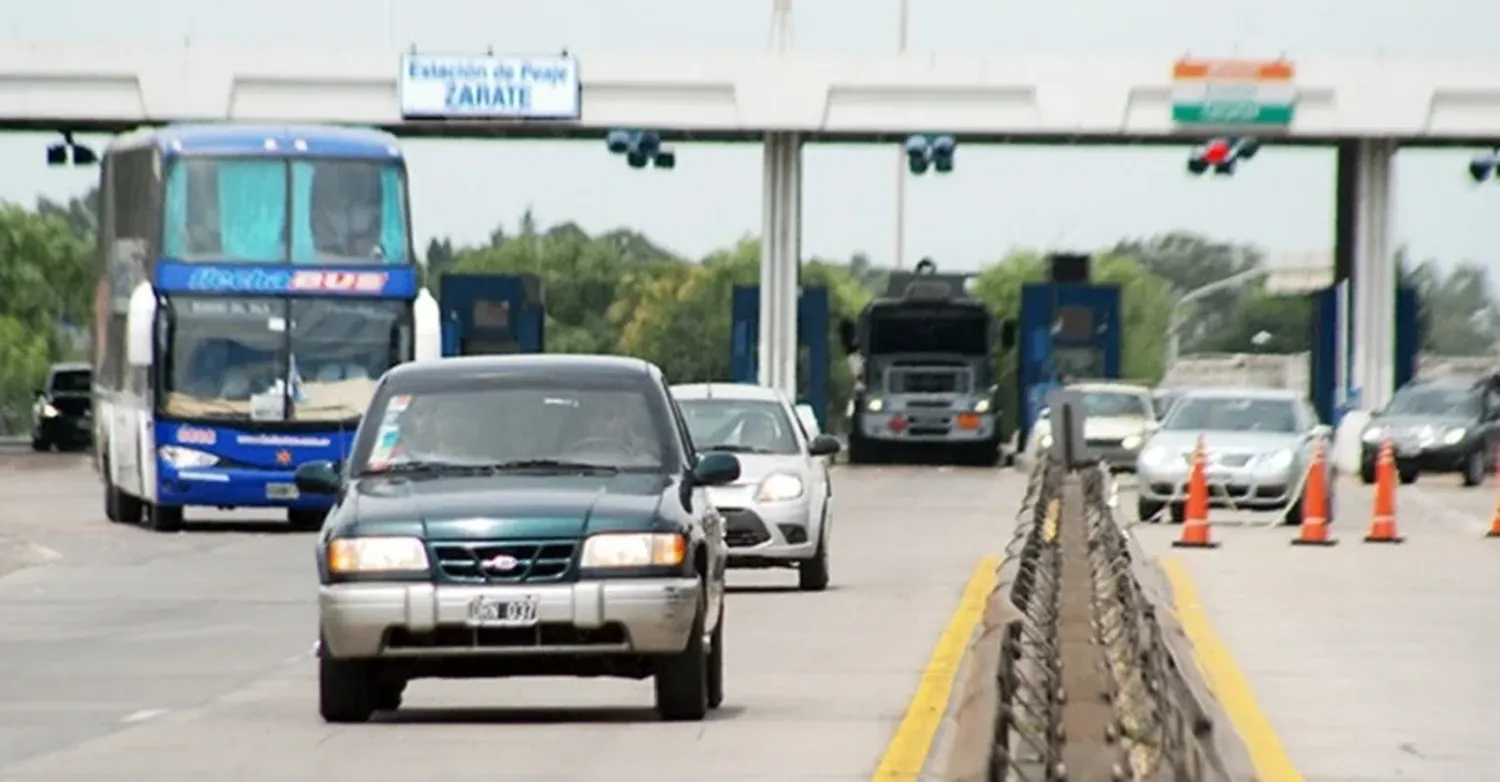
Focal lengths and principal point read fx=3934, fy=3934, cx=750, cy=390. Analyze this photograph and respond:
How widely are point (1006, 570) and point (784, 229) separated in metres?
42.9

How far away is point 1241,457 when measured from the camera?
131 feet

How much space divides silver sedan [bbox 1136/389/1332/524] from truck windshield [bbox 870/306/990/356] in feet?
85.0

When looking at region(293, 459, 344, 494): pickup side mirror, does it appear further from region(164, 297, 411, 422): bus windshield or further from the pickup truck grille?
region(164, 297, 411, 422): bus windshield

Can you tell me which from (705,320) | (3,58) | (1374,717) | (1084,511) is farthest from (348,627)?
(705,320)

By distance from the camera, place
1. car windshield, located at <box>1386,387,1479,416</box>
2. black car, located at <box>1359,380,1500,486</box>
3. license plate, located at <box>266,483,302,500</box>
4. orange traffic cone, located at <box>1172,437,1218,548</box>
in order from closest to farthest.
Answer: orange traffic cone, located at <box>1172,437,1218,548</box>
license plate, located at <box>266,483,302,500</box>
black car, located at <box>1359,380,1500,486</box>
car windshield, located at <box>1386,387,1479,416</box>

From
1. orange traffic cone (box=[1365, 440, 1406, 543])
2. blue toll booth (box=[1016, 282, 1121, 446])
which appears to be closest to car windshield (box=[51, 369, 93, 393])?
Result: blue toll booth (box=[1016, 282, 1121, 446])

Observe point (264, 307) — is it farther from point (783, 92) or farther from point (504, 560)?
point (783, 92)

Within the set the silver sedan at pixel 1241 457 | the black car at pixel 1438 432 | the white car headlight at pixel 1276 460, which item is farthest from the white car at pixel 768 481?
the black car at pixel 1438 432

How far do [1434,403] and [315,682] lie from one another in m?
40.9

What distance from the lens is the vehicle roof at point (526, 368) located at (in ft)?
55.6

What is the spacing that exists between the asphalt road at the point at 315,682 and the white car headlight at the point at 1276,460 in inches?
219

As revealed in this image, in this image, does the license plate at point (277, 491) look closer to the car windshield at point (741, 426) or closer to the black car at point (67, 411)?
the car windshield at point (741, 426)

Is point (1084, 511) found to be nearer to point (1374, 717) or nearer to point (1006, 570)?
point (1006, 570)

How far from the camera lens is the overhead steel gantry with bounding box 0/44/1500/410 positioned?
63.1m
